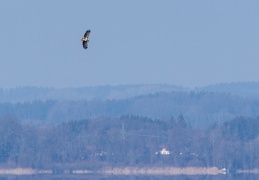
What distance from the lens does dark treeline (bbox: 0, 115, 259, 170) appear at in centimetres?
16875

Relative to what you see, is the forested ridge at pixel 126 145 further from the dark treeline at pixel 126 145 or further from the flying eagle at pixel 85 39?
the flying eagle at pixel 85 39

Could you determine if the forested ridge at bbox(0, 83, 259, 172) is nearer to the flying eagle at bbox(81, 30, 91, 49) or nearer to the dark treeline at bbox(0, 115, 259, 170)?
the dark treeline at bbox(0, 115, 259, 170)

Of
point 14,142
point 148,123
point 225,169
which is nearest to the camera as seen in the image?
point 225,169

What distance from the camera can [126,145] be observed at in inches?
6821

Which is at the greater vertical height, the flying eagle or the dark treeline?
the dark treeline

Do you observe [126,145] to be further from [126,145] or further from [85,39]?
[85,39]

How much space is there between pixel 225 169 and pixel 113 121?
26.9 metres

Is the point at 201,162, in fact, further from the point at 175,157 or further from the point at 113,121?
the point at 113,121

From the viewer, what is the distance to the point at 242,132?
185500mm

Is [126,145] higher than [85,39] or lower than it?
higher

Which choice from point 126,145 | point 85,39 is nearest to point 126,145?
point 126,145

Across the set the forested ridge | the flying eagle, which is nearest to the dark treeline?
the forested ridge

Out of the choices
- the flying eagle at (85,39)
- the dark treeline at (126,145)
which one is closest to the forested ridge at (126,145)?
the dark treeline at (126,145)

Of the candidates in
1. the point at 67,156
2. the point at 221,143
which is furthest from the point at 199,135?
the point at 67,156
